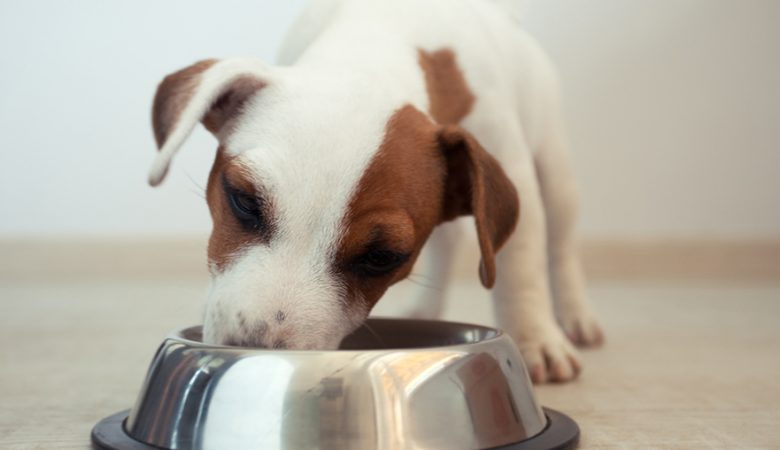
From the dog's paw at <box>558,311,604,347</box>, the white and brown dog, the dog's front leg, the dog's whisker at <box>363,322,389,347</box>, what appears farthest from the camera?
the dog's paw at <box>558,311,604,347</box>

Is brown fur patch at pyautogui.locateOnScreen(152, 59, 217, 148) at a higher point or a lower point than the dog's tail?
lower

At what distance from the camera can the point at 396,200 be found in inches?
69.2

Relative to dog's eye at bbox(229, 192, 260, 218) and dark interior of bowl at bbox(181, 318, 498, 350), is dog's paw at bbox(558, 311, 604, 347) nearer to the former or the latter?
dark interior of bowl at bbox(181, 318, 498, 350)

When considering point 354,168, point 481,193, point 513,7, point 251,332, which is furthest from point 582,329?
point 251,332

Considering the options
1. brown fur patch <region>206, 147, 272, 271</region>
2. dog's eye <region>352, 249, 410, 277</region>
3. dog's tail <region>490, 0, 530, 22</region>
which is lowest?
dog's eye <region>352, 249, 410, 277</region>

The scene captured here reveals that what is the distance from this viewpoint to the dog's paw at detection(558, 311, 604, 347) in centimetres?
286

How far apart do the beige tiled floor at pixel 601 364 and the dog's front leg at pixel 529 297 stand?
7 cm

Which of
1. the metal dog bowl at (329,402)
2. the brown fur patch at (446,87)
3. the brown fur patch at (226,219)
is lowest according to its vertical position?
the metal dog bowl at (329,402)

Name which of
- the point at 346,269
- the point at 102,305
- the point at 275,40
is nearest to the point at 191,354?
the point at 346,269

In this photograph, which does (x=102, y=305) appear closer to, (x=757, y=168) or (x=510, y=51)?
(x=510, y=51)

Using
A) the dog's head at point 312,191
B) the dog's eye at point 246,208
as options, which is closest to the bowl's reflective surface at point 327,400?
the dog's head at point 312,191

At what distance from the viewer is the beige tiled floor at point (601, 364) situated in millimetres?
1791

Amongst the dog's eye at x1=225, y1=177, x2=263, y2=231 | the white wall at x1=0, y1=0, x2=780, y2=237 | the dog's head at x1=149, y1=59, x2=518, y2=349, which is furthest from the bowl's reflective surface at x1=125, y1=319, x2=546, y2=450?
the white wall at x1=0, y1=0, x2=780, y2=237

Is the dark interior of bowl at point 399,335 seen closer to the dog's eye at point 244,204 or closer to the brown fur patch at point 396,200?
the brown fur patch at point 396,200
